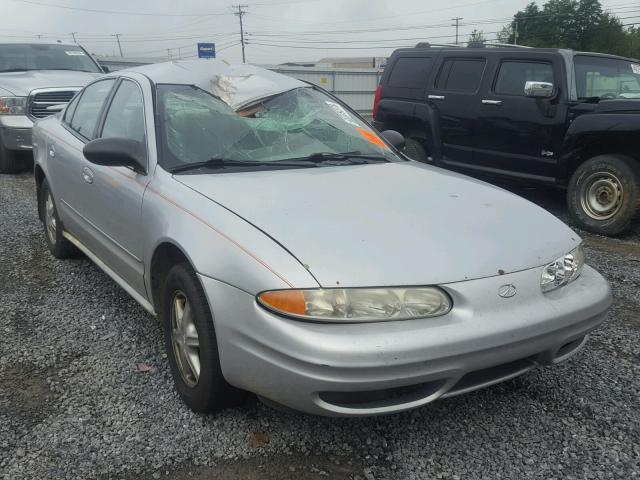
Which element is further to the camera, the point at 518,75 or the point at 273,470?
the point at 518,75

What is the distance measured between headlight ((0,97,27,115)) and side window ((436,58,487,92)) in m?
5.94

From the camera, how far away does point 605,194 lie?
5973mm

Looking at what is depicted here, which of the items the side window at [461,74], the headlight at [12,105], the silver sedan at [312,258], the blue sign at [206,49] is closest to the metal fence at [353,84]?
the blue sign at [206,49]

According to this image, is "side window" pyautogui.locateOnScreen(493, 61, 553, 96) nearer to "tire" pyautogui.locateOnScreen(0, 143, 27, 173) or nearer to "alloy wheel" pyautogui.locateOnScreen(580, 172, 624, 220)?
"alloy wheel" pyautogui.locateOnScreen(580, 172, 624, 220)

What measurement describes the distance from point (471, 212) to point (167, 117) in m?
1.72

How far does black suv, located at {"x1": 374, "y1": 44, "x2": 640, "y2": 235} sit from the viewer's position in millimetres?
5871

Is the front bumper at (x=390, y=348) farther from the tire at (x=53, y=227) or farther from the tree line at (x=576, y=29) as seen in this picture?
the tree line at (x=576, y=29)

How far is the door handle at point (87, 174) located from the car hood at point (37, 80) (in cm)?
578

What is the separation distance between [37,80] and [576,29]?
67.0 meters

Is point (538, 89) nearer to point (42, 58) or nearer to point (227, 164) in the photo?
point (227, 164)

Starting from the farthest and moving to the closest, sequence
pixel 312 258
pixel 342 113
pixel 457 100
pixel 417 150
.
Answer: pixel 417 150 → pixel 457 100 → pixel 342 113 → pixel 312 258

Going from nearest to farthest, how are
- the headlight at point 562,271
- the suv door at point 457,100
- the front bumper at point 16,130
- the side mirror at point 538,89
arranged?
the headlight at point 562,271 → the side mirror at point 538,89 → the suv door at point 457,100 → the front bumper at point 16,130

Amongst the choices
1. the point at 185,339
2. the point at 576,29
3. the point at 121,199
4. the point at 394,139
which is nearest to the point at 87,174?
the point at 121,199

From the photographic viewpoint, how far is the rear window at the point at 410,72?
25.1 ft
